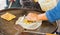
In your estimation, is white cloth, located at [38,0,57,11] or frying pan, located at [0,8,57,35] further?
white cloth, located at [38,0,57,11]

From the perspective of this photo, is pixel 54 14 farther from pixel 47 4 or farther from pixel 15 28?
pixel 47 4

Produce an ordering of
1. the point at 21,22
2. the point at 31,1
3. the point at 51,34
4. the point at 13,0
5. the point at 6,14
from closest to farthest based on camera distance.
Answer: the point at 51,34, the point at 21,22, the point at 6,14, the point at 31,1, the point at 13,0

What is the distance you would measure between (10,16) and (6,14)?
46 millimetres

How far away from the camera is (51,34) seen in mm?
1140

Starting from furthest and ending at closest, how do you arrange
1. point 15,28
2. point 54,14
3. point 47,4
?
point 47,4
point 15,28
point 54,14

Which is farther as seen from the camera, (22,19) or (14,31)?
(22,19)

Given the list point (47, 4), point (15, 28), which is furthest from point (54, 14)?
point (47, 4)

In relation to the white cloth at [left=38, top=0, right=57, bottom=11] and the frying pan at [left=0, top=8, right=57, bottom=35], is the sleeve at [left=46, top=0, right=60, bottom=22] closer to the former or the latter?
the frying pan at [left=0, top=8, right=57, bottom=35]

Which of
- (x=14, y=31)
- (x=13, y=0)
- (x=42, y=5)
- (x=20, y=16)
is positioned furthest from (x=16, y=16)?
(x=13, y=0)

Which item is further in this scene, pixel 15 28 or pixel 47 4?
pixel 47 4

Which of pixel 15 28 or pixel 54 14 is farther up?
pixel 54 14

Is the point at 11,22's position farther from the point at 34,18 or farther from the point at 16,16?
the point at 34,18

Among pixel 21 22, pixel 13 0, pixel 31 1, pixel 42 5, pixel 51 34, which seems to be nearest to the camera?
pixel 51 34

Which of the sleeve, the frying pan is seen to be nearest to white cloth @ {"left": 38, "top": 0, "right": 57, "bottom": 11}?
the frying pan
